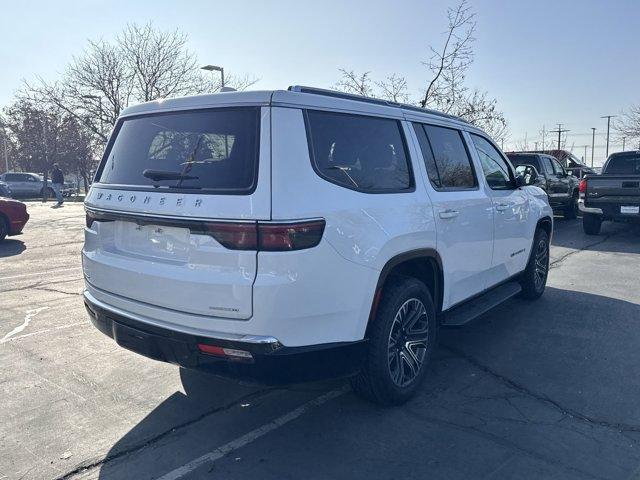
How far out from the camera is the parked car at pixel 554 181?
45.1ft

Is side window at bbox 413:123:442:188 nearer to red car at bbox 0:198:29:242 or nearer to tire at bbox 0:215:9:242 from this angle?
red car at bbox 0:198:29:242

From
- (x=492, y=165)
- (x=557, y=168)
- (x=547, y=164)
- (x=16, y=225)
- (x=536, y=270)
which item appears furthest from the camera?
(x=557, y=168)

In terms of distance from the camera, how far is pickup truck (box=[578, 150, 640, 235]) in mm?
11180

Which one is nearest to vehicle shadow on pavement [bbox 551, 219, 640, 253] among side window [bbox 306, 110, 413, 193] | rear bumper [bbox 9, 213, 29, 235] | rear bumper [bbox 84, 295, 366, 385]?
side window [bbox 306, 110, 413, 193]

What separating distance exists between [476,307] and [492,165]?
154 cm

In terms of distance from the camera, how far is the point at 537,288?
6438 millimetres

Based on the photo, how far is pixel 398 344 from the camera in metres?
3.63

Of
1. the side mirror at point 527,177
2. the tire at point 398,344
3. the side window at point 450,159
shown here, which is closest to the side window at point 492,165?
the side mirror at point 527,177

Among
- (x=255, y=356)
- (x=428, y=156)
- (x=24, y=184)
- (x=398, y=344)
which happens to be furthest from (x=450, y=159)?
(x=24, y=184)

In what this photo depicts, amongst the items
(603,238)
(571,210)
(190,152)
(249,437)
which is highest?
(190,152)

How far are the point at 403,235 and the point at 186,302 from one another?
1440 mm

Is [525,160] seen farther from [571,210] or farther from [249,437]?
[249,437]

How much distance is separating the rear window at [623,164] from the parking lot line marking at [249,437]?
1146 centimetres

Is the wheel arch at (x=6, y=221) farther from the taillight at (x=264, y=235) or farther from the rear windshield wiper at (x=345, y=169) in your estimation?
the rear windshield wiper at (x=345, y=169)
